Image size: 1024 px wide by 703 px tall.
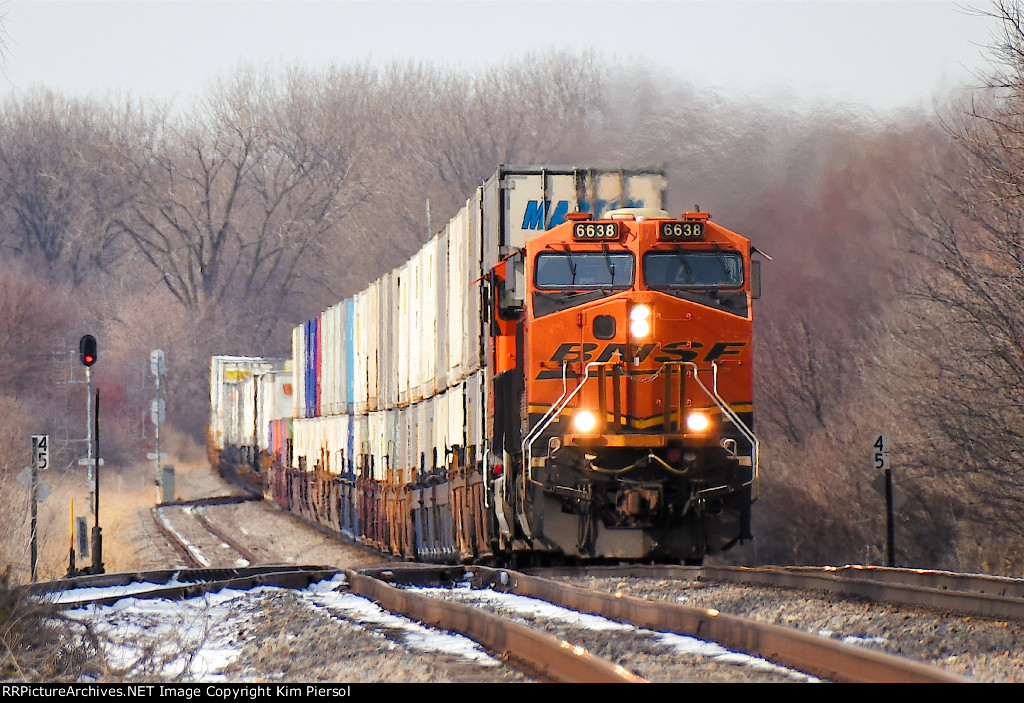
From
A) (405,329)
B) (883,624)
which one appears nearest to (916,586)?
(883,624)

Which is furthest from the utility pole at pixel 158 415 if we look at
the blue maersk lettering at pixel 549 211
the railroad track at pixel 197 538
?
the blue maersk lettering at pixel 549 211

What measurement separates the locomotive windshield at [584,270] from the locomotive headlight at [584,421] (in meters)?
1.22

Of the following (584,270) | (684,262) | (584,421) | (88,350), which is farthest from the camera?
(88,350)

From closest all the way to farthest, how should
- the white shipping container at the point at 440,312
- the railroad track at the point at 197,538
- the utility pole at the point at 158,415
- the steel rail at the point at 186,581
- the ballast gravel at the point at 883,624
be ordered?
the ballast gravel at the point at 883,624 → the steel rail at the point at 186,581 → the white shipping container at the point at 440,312 → the railroad track at the point at 197,538 → the utility pole at the point at 158,415

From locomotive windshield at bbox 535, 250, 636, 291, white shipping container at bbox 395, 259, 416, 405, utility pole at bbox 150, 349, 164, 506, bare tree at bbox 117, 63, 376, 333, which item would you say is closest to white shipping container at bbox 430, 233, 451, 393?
white shipping container at bbox 395, 259, 416, 405

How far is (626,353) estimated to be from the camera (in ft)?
42.3

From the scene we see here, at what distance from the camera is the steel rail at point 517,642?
6336mm

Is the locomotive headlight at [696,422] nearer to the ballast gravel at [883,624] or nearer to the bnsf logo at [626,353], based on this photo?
the bnsf logo at [626,353]

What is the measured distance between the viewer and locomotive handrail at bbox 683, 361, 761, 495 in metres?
12.9

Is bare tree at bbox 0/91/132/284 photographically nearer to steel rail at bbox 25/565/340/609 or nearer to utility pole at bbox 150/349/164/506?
utility pole at bbox 150/349/164/506

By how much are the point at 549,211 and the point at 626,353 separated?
9.17 feet

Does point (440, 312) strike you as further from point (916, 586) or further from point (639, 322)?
point (916, 586)
